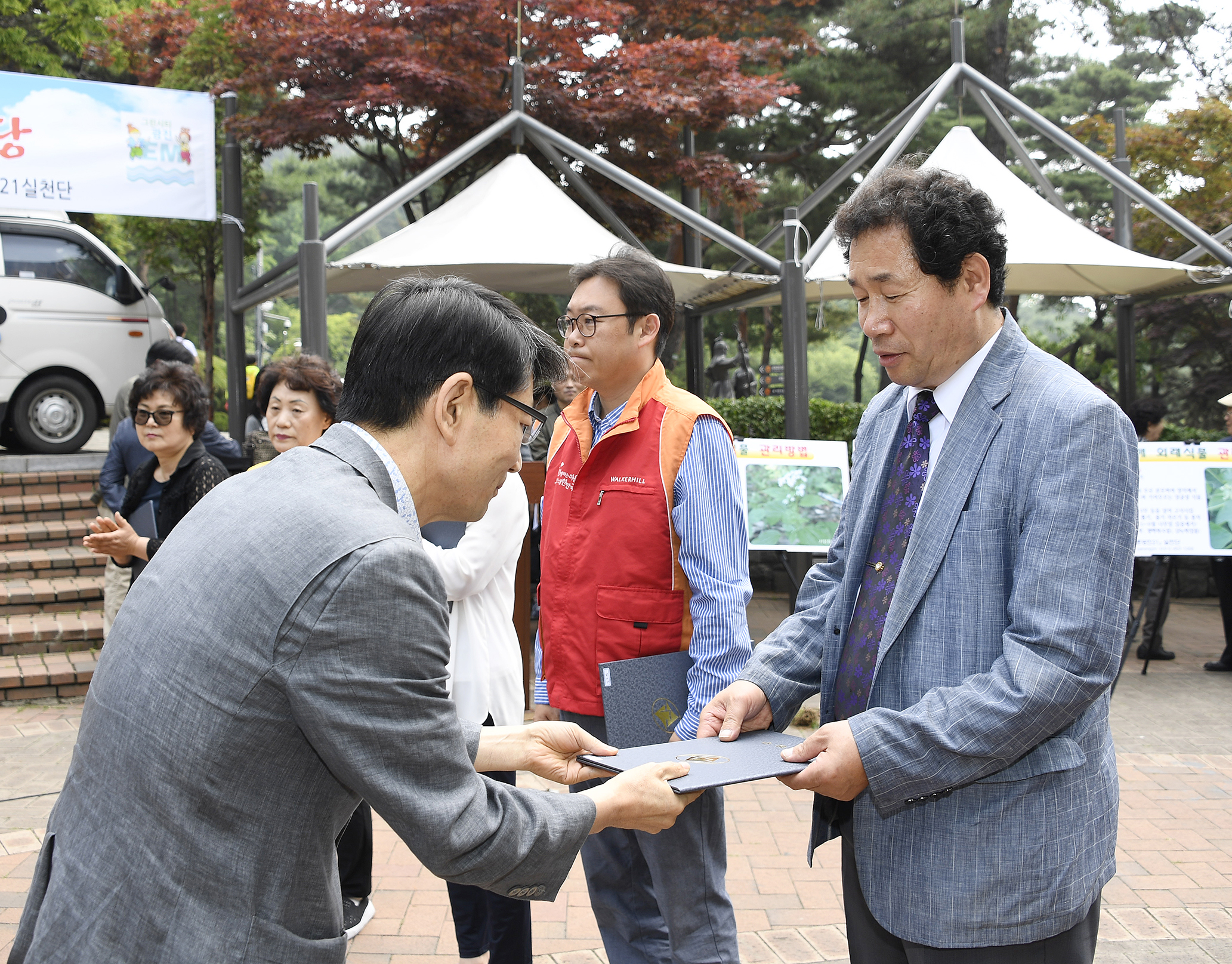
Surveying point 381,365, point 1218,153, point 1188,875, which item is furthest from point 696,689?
point 1218,153

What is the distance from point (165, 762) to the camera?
133 cm

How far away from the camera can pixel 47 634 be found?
7023mm

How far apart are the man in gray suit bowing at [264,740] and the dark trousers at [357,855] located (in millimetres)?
2111

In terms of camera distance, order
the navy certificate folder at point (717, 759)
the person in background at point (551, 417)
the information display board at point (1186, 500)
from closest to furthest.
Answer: the navy certificate folder at point (717, 759) < the person in background at point (551, 417) < the information display board at point (1186, 500)

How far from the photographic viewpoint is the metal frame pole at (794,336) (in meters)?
7.64

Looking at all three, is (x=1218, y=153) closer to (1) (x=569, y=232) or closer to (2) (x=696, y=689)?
(1) (x=569, y=232)

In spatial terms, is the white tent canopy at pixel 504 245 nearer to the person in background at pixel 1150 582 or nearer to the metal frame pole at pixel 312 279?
the metal frame pole at pixel 312 279

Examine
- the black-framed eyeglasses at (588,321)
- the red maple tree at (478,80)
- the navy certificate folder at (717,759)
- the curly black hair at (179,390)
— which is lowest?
the navy certificate folder at (717,759)

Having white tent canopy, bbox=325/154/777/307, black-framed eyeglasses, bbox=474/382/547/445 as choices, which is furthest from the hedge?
black-framed eyeglasses, bbox=474/382/547/445

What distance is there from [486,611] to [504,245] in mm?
4496

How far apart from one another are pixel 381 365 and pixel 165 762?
64 cm

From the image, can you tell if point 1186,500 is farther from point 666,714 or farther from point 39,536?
point 39,536

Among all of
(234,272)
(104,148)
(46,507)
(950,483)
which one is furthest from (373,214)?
(950,483)

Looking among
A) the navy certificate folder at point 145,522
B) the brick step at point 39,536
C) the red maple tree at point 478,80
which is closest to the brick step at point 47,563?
the brick step at point 39,536
